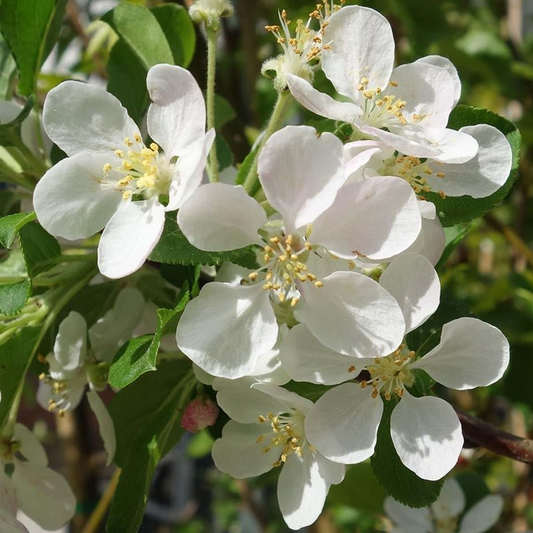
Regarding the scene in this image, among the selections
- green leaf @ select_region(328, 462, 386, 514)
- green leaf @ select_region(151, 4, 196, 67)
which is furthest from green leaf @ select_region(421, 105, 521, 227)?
green leaf @ select_region(328, 462, 386, 514)

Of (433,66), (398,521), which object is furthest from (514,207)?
(433,66)

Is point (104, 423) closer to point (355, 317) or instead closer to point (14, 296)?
point (14, 296)

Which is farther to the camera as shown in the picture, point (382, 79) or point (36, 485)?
point (36, 485)

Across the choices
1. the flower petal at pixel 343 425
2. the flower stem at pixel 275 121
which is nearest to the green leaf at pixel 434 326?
the flower petal at pixel 343 425

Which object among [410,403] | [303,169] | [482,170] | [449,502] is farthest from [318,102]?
[449,502]

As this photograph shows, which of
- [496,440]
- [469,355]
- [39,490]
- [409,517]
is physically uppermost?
[469,355]

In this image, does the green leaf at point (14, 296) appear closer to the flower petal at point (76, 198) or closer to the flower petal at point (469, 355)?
the flower petal at point (76, 198)

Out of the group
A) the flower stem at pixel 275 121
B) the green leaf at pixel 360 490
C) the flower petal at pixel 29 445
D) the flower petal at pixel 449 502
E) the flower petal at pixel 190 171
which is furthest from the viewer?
the green leaf at pixel 360 490

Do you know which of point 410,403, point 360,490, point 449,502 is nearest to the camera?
point 410,403
